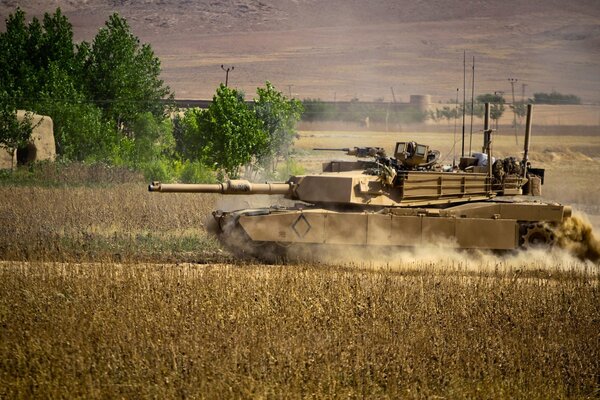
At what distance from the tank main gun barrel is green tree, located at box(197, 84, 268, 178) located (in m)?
19.6

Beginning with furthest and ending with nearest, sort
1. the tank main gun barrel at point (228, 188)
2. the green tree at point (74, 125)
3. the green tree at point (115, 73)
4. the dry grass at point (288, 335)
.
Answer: the green tree at point (115, 73), the green tree at point (74, 125), the tank main gun barrel at point (228, 188), the dry grass at point (288, 335)

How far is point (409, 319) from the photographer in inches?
579

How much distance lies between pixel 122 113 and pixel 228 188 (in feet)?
106

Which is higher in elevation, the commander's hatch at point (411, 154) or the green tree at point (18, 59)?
the green tree at point (18, 59)

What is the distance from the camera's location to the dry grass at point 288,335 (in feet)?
39.6

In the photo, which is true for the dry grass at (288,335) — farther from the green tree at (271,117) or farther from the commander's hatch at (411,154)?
the green tree at (271,117)

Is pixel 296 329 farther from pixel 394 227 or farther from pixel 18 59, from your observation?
pixel 18 59

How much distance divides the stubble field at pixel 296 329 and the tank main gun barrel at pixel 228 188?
145cm

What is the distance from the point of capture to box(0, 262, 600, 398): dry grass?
39.6ft

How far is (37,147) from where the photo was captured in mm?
42219

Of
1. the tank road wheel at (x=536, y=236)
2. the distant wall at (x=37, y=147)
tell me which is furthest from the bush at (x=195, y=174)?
the tank road wheel at (x=536, y=236)

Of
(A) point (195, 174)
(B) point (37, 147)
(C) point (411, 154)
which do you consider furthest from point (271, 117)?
(C) point (411, 154)

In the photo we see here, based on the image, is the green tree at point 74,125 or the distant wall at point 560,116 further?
the distant wall at point 560,116

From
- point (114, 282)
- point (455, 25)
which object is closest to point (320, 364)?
point (114, 282)
